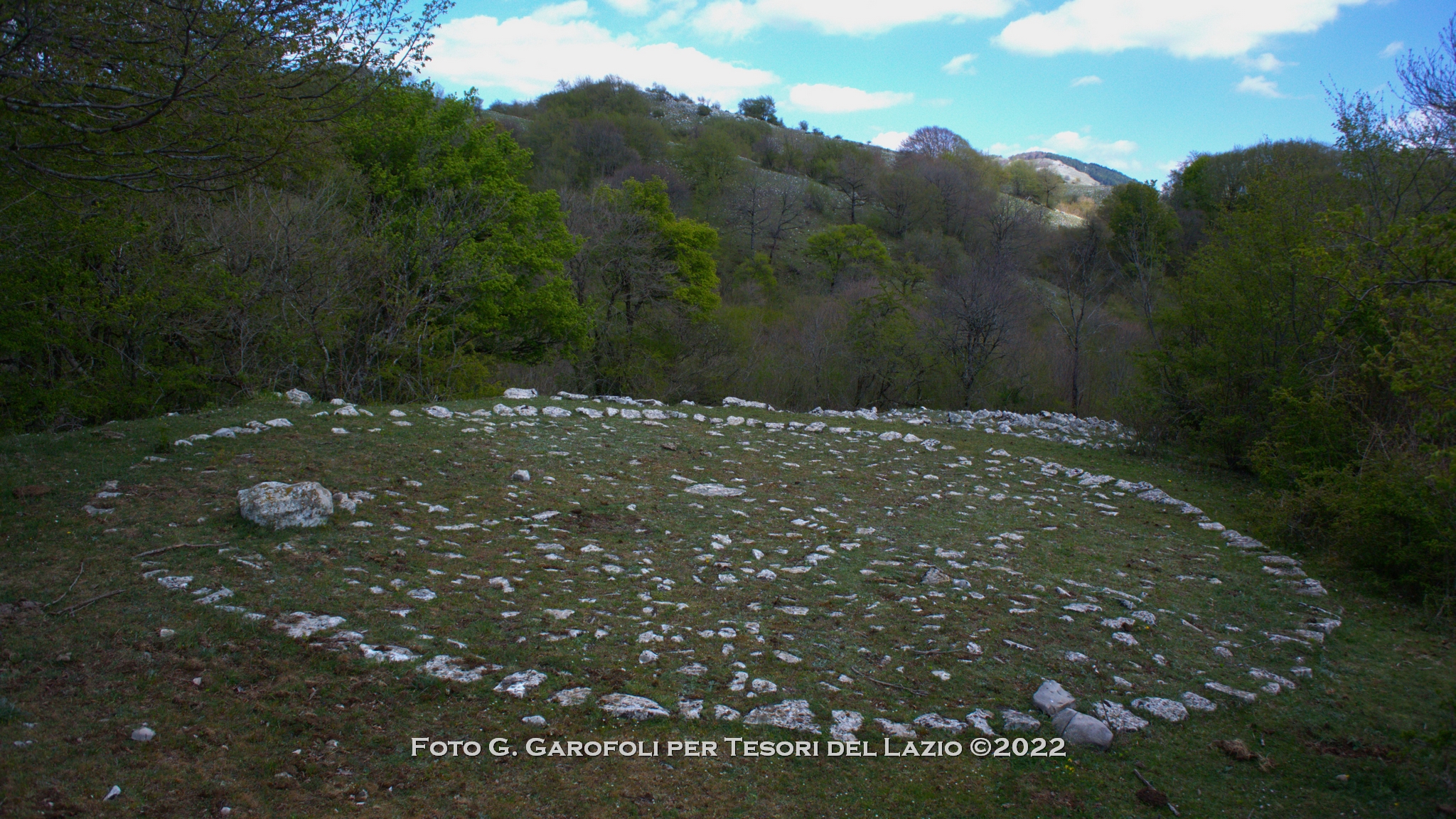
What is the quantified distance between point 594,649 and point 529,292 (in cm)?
1794

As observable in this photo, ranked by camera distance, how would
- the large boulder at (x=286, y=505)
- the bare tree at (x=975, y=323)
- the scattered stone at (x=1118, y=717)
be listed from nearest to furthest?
the scattered stone at (x=1118, y=717)
the large boulder at (x=286, y=505)
the bare tree at (x=975, y=323)

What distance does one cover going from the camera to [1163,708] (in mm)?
3941

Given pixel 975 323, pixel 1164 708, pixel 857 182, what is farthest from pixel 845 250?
pixel 1164 708

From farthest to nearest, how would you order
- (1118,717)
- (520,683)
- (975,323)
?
(975,323) → (1118,717) → (520,683)

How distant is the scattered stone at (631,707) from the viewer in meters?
3.57

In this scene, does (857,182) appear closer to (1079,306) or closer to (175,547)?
(1079,306)

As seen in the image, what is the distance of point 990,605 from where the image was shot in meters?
5.19

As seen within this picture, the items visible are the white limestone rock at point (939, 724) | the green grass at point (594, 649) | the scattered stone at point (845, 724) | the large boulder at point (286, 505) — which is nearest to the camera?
the green grass at point (594, 649)

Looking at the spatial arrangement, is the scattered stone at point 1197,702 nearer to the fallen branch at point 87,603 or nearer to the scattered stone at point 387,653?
the scattered stone at point 387,653

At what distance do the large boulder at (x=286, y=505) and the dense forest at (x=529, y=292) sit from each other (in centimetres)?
231

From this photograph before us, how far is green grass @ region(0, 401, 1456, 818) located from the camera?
10.2ft

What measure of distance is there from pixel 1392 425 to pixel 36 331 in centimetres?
1498

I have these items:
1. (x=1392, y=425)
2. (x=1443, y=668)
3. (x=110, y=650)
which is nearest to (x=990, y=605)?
(x=1443, y=668)

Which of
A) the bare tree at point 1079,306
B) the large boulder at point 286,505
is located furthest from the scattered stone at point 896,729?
the bare tree at point 1079,306
